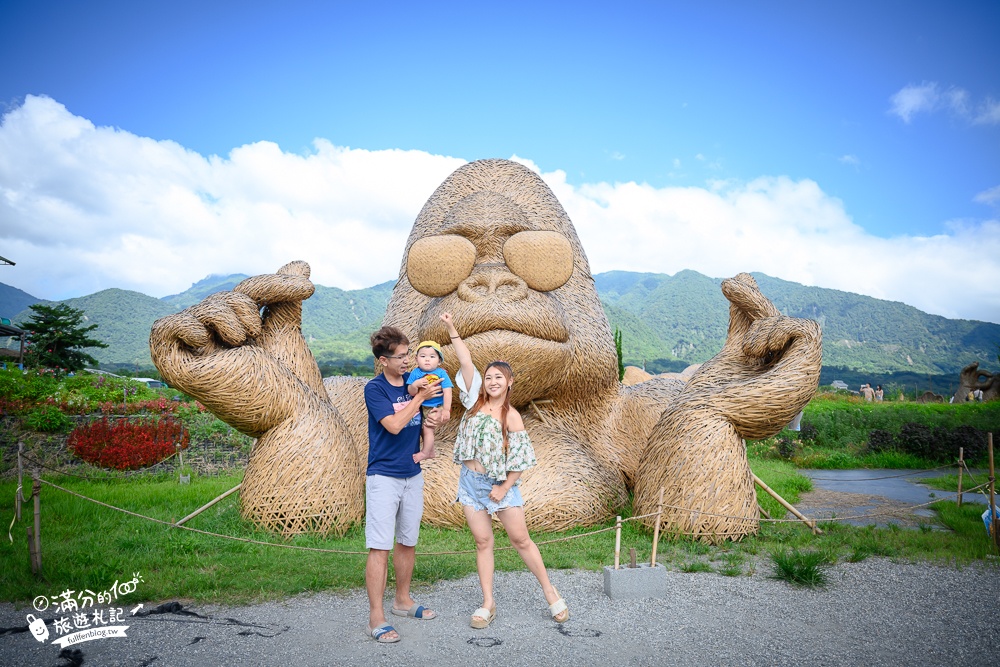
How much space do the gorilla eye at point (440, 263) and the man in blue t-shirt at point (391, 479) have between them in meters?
2.01

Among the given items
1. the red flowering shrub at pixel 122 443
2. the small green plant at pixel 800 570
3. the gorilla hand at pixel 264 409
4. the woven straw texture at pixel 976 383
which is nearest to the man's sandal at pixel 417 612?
the gorilla hand at pixel 264 409

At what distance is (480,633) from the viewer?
3184mm

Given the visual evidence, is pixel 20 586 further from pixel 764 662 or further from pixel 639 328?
pixel 639 328

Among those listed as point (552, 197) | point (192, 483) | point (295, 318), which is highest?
point (552, 197)

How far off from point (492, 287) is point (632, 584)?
244 centimetres

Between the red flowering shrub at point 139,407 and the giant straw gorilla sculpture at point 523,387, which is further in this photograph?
the red flowering shrub at point 139,407

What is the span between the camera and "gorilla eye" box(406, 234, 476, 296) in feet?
17.3

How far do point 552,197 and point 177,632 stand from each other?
4730 mm

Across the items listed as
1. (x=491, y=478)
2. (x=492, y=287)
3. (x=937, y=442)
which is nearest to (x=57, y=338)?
(x=492, y=287)

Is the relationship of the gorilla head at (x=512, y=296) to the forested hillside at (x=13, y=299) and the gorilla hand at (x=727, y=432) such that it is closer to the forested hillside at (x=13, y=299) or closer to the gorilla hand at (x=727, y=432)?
the gorilla hand at (x=727, y=432)

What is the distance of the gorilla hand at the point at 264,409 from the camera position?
4652 millimetres

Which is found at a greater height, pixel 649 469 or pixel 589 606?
pixel 649 469

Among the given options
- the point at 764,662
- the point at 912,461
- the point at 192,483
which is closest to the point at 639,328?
the point at 912,461

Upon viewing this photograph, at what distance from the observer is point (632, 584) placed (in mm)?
3746
